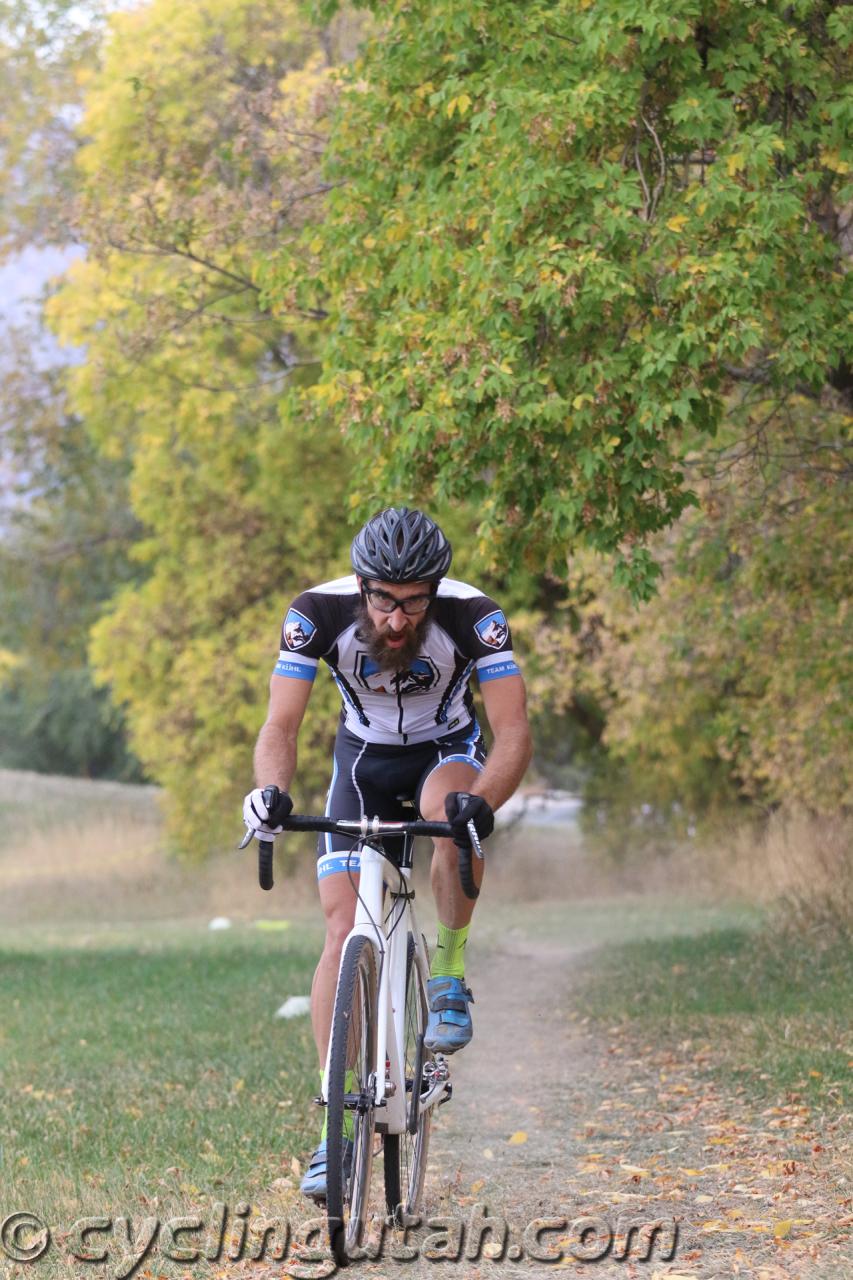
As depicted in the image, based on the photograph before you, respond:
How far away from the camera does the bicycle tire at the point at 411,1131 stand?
221 inches

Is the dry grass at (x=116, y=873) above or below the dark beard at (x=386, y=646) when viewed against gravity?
below

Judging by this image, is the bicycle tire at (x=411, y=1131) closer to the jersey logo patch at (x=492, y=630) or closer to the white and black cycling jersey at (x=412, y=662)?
the white and black cycling jersey at (x=412, y=662)

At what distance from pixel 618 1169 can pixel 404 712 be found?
225 centimetres

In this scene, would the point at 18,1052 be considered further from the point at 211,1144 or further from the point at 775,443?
the point at 775,443

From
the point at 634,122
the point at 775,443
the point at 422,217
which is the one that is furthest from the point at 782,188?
the point at 775,443

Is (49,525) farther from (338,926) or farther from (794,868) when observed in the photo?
(338,926)

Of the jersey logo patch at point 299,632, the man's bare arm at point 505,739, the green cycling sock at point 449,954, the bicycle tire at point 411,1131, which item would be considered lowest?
the bicycle tire at point 411,1131

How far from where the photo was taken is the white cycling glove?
5008 millimetres

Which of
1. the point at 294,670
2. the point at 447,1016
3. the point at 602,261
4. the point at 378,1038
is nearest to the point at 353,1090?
the point at 378,1038

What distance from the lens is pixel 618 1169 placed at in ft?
22.2

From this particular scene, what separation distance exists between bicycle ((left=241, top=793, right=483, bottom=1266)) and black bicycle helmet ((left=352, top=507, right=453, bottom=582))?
0.77 metres

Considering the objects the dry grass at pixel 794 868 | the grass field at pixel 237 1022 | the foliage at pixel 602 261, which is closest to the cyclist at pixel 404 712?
the grass field at pixel 237 1022

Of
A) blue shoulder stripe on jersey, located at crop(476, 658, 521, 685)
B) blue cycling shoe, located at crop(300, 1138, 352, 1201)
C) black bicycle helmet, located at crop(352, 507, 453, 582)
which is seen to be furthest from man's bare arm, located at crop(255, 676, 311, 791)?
blue cycling shoe, located at crop(300, 1138, 352, 1201)

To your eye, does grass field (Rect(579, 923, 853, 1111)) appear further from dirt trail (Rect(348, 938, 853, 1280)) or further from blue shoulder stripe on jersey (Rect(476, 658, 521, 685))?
blue shoulder stripe on jersey (Rect(476, 658, 521, 685))
